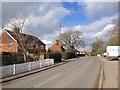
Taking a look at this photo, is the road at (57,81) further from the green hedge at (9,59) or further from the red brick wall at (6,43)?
the red brick wall at (6,43)

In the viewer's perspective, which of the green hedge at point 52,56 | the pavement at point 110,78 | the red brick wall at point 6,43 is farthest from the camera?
the red brick wall at point 6,43

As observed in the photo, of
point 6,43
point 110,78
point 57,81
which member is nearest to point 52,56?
point 6,43

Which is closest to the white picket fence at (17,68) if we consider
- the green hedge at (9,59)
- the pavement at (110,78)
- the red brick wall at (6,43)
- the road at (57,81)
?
the road at (57,81)

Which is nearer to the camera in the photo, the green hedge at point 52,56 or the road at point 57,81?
the road at point 57,81

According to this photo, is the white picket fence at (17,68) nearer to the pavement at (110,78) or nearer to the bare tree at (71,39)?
the pavement at (110,78)

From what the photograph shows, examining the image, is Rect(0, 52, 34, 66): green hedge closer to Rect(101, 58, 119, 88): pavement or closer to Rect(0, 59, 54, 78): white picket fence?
Rect(0, 59, 54, 78): white picket fence

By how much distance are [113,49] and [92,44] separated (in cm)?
9083

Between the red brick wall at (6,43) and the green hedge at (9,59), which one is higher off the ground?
the red brick wall at (6,43)

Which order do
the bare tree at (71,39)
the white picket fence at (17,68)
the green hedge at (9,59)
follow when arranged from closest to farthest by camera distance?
the white picket fence at (17,68), the green hedge at (9,59), the bare tree at (71,39)

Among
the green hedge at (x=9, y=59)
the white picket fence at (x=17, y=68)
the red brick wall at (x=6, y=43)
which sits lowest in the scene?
the white picket fence at (x=17, y=68)

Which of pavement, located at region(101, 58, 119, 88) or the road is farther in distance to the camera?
the road

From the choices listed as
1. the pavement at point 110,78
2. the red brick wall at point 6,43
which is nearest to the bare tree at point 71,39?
the red brick wall at point 6,43

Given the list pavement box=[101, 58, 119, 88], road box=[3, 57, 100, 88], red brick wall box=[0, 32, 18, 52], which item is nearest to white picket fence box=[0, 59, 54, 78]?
road box=[3, 57, 100, 88]

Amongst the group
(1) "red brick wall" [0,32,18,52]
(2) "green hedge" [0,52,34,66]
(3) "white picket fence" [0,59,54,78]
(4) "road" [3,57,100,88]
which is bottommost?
(4) "road" [3,57,100,88]
